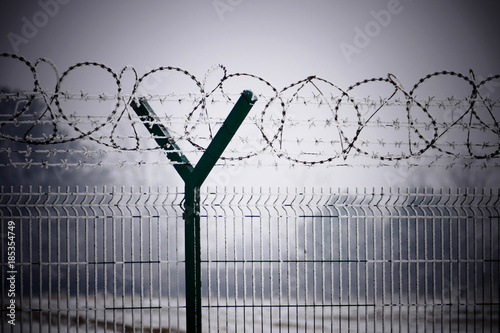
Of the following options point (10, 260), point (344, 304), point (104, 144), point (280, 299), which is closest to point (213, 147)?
point (104, 144)

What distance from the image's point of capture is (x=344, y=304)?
18.7ft

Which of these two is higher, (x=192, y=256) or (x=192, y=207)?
(x=192, y=207)

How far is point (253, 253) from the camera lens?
5609mm

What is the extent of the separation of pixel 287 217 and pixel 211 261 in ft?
3.52

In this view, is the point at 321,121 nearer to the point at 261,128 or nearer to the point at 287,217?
the point at 261,128

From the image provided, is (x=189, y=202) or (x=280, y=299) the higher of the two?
(x=189, y=202)

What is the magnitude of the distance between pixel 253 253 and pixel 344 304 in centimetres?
132

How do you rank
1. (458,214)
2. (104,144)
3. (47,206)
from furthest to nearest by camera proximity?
(458,214) < (47,206) < (104,144)

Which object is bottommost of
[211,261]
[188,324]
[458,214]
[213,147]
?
[188,324]

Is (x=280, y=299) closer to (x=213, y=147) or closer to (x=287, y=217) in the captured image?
(x=287, y=217)

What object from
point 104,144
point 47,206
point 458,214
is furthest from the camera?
point 458,214

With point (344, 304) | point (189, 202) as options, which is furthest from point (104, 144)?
point (344, 304)

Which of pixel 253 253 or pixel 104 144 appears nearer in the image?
pixel 104 144

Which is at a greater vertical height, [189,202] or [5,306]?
[189,202]
